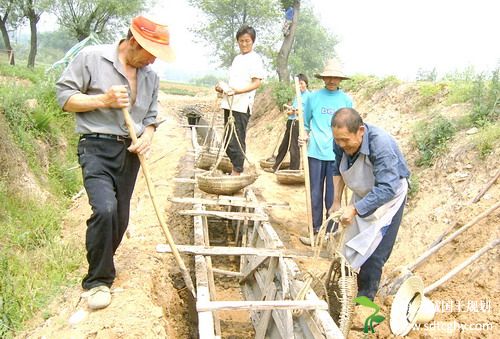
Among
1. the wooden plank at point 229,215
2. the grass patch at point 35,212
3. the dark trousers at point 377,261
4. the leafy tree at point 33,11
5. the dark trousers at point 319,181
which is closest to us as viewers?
the dark trousers at point 377,261

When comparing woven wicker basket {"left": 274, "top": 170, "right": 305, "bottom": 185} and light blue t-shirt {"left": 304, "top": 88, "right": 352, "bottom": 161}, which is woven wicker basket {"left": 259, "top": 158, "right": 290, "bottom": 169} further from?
light blue t-shirt {"left": 304, "top": 88, "right": 352, "bottom": 161}

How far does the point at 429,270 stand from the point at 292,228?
206 cm

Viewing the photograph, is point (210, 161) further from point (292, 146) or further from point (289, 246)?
point (292, 146)

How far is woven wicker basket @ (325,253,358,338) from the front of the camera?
2.72 metres

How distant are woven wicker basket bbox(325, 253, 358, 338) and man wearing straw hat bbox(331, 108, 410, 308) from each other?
167mm

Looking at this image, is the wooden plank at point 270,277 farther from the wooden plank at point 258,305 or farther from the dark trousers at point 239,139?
the dark trousers at point 239,139

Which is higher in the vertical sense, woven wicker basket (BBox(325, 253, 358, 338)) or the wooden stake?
the wooden stake

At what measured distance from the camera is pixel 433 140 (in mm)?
5621

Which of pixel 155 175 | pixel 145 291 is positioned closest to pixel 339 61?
pixel 145 291

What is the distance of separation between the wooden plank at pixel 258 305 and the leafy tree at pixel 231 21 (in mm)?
26357

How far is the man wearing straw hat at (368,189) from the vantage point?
9.59ft

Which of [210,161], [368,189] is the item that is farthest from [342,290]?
[210,161]

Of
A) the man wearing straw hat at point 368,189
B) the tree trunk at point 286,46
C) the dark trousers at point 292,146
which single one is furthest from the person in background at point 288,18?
the man wearing straw hat at point 368,189

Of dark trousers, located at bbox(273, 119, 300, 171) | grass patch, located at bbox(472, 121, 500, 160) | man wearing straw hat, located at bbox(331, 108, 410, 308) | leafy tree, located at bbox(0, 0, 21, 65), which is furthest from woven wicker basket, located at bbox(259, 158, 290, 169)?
leafy tree, located at bbox(0, 0, 21, 65)
